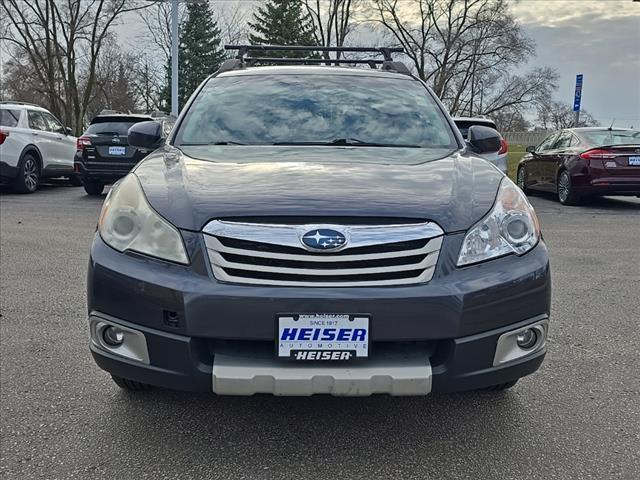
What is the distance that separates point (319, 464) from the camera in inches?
92.3

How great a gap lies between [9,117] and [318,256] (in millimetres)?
11077

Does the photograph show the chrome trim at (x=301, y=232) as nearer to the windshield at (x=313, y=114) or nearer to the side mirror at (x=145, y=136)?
the windshield at (x=313, y=114)

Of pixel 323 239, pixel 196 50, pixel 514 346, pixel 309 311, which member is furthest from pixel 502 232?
pixel 196 50

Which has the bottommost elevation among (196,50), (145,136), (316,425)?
(316,425)

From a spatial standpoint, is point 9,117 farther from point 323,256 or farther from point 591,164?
point 323,256

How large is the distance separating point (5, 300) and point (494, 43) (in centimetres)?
3792

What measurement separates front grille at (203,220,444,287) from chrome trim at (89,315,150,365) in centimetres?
39

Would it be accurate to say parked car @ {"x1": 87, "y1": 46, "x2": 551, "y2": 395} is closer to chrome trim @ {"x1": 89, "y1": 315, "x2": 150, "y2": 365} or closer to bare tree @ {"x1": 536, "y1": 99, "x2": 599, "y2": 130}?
chrome trim @ {"x1": 89, "y1": 315, "x2": 150, "y2": 365}

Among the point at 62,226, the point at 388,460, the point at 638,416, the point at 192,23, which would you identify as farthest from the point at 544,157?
the point at 192,23

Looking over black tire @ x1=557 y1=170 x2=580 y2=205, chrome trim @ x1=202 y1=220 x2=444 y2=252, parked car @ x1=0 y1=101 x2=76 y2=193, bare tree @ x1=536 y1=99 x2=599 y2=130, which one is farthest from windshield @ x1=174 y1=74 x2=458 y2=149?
bare tree @ x1=536 y1=99 x2=599 y2=130

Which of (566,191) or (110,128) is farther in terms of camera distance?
(566,191)

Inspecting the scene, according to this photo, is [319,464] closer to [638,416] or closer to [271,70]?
[638,416]

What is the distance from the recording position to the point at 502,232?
7.68 ft

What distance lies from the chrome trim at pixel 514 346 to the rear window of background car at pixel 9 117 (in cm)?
1122
